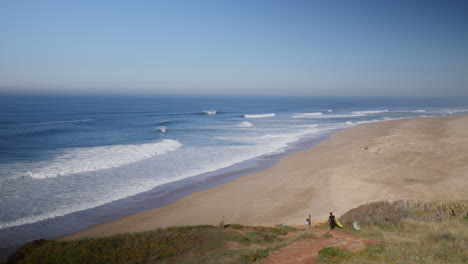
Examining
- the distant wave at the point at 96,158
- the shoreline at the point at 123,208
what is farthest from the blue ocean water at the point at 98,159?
the shoreline at the point at 123,208

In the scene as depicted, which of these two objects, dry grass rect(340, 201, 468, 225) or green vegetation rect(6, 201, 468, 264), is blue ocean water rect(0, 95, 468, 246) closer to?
green vegetation rect(6, 201, 468, 264)

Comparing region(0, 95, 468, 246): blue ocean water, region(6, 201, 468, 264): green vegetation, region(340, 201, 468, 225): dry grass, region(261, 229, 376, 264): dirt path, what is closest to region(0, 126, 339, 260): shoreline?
region(0, 95, 468, 246): blue ocean water

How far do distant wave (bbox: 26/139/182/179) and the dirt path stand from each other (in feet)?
60.9

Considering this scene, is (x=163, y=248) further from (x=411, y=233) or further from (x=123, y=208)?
(x=411, y=233)

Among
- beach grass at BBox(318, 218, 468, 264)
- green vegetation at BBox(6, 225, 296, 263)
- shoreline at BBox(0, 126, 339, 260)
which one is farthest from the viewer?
shoreline at BBox(0, 126, 339, 260)

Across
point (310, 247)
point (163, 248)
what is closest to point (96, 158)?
point (163, 248)

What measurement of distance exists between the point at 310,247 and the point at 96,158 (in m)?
22.3

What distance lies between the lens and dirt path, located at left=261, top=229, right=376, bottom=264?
830 cm

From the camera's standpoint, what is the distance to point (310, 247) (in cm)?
910

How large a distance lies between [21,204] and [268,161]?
59.8 feet

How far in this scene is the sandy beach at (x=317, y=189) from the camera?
48.7 feet

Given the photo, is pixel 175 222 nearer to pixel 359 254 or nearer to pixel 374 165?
pixel 359 254

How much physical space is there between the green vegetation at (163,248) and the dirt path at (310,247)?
438mm

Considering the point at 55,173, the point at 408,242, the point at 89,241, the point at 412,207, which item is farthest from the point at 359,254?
the point at 55,173
